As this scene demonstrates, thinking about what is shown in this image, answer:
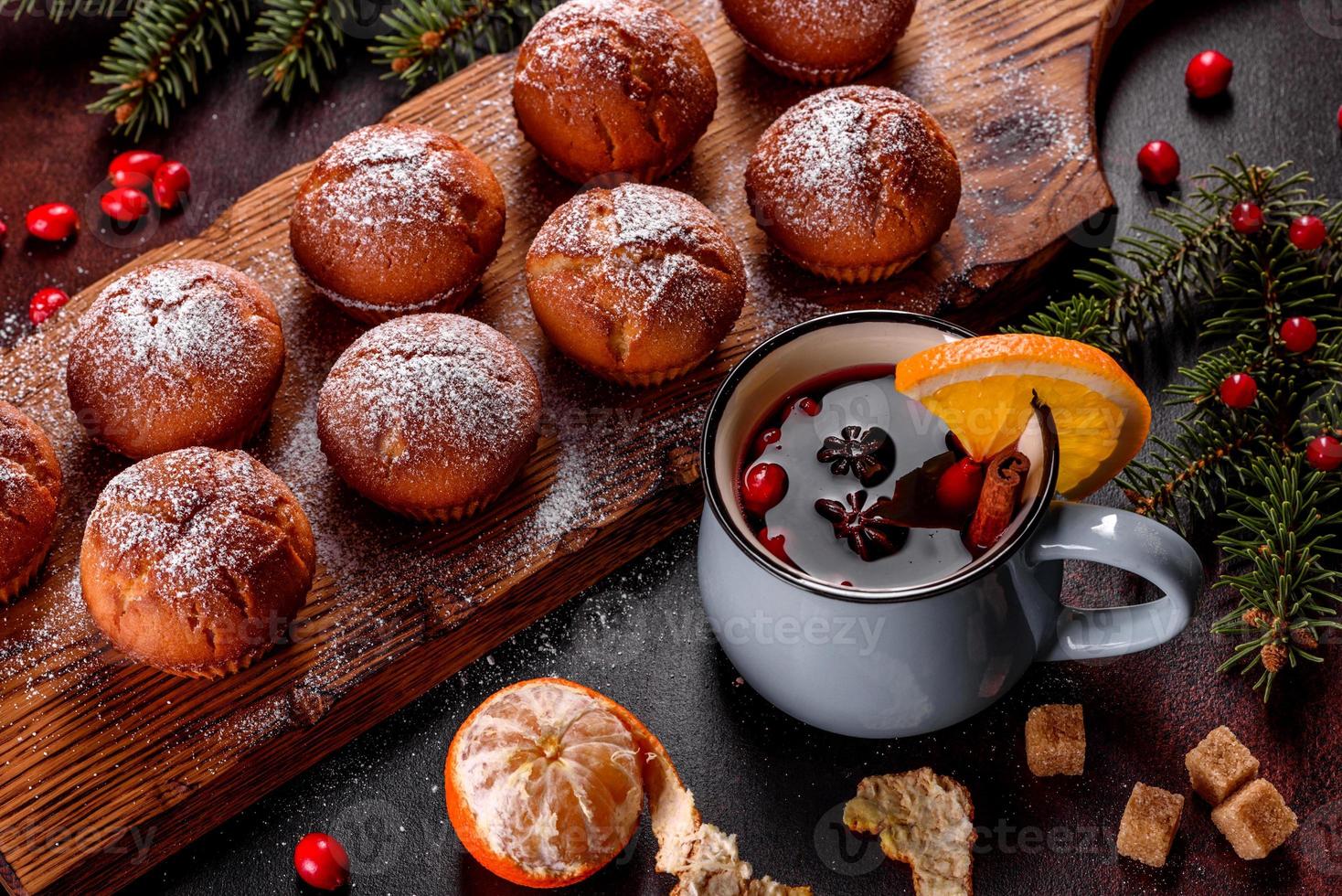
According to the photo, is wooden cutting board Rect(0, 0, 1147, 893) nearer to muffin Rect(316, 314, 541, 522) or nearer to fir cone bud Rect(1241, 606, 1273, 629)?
muffin Rect(316, 314, 541, 522)

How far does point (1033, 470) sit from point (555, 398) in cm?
76

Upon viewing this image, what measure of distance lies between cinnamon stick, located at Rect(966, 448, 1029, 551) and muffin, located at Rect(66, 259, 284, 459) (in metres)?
1.02

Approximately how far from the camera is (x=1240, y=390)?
1972mm

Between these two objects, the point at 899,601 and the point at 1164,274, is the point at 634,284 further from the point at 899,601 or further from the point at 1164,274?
the point at 1164,274

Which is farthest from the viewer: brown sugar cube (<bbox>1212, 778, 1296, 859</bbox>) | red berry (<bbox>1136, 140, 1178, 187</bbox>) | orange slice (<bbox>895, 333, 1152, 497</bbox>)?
red berry (<bbox>1136, 140, 1178, 187</bbox>)

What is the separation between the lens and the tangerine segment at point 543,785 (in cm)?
167

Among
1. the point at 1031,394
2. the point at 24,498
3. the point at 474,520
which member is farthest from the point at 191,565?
the point at 1031,394

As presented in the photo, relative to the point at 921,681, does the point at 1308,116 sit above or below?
above

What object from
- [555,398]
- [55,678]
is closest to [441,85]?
[555,398]

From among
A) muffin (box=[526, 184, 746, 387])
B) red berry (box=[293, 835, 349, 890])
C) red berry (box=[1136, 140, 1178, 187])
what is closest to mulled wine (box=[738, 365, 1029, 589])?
muffin (box=[526, 184, 746, 387])

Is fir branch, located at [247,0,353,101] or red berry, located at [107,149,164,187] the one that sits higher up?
fir branch, located at [247,0,353,101]

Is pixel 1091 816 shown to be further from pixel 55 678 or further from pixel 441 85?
pixel 441 85

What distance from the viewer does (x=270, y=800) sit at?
189cm

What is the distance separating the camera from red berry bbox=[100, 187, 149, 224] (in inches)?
94.7
